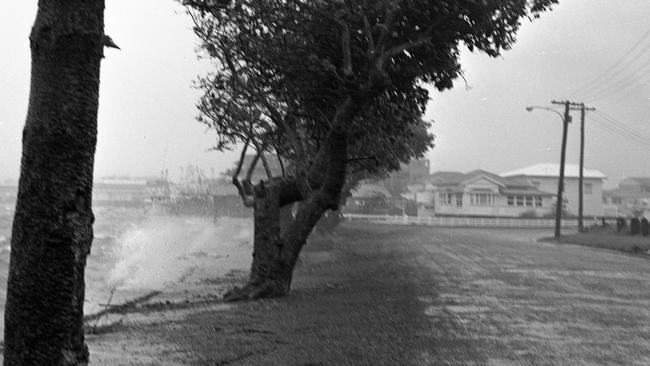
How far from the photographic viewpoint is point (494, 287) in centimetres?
1544

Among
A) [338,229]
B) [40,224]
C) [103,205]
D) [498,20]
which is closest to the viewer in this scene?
[40,224]

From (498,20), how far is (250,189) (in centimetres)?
612

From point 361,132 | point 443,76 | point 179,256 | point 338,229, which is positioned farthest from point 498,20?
point 338,229

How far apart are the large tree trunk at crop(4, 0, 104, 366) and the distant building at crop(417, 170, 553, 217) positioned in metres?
80.6

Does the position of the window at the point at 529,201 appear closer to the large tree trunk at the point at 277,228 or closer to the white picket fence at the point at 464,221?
the white picket fence at the point at 464,221

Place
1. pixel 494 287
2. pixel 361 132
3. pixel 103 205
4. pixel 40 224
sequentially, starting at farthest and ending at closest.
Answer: pixel 103 205, pixel 361 132, pixel 494 287, pixel 40 224

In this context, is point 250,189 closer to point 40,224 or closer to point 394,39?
point 394,39

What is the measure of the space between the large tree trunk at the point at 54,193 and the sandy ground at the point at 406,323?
9.19 feet

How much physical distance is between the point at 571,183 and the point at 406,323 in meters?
91.3

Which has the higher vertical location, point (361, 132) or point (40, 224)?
point (361, 132)

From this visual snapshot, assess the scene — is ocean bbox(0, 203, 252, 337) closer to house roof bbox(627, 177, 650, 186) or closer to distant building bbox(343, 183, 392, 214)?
distant building bbox(343, 183, 392, 214)

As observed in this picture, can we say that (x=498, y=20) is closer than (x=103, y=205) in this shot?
Yes

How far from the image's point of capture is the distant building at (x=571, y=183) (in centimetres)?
8981

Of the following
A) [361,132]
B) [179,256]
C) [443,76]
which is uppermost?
[443,76]
